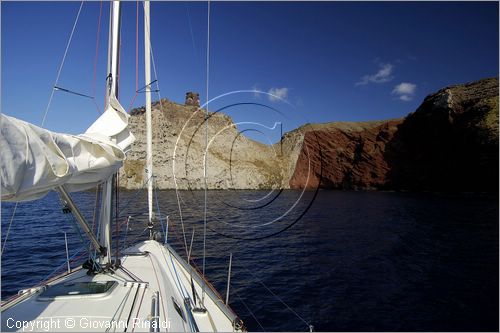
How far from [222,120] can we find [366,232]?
297ft

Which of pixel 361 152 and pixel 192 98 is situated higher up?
pixel 192 98

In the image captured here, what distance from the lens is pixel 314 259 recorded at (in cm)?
1942

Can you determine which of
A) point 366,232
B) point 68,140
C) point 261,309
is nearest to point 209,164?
point 366,232

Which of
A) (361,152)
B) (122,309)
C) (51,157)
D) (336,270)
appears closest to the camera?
(51,157)

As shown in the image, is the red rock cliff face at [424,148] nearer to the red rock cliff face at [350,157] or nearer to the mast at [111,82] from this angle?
the red rock cliff face at [350,157]

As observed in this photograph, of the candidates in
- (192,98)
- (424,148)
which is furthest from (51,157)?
(192,98)

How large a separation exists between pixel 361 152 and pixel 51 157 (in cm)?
11176

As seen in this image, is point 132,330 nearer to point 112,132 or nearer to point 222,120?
point 112,132

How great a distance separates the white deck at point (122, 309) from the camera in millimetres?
5340

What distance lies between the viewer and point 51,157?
15.8 feet

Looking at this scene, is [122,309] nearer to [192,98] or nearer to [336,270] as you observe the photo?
[336,270]

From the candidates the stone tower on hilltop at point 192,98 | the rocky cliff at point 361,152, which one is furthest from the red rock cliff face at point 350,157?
the stone tower on hilltop at point 192,98

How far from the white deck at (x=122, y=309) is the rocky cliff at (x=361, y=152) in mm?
54342

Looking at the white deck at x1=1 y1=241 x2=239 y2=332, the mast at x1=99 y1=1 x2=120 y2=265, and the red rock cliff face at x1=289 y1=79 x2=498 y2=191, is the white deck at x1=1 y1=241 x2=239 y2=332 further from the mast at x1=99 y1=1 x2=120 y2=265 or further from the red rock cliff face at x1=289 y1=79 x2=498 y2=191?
the red rock cliff face at x1=289 y1=79 x2=498 y2=191
